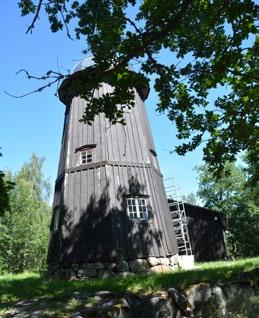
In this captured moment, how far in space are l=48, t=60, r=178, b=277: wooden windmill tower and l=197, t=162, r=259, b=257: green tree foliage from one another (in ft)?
71.7

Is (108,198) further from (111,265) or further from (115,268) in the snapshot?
(115,268)

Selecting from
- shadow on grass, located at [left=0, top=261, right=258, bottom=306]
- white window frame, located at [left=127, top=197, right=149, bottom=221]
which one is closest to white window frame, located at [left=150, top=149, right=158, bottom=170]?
white window frame, located at [left=127, top=197, right=149, bottom=221]

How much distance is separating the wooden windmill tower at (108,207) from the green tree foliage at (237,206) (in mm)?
21843

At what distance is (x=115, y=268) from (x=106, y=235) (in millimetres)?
1456

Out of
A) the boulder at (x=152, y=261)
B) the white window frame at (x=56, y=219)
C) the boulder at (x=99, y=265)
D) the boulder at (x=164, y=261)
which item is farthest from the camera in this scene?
the white window frame at (x=56, y=219)

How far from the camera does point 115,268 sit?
638 inches

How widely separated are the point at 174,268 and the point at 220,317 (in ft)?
25.6

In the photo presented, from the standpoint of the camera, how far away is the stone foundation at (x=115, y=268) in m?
16.2

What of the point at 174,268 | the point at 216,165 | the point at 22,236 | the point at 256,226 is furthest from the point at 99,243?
the point at 256,226

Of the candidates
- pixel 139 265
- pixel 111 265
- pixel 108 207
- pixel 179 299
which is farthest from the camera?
pixel 108 207

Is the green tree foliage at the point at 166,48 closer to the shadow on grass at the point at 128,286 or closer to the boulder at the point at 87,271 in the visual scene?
the shadow on grass at the point at 128,286

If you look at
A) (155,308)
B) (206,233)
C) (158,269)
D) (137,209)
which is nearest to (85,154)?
(137,209)

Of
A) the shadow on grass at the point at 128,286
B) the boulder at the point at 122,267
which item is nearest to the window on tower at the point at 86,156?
the boulder at the point at 122,267

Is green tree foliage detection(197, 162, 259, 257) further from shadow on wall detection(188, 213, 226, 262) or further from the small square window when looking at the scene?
the small square window
